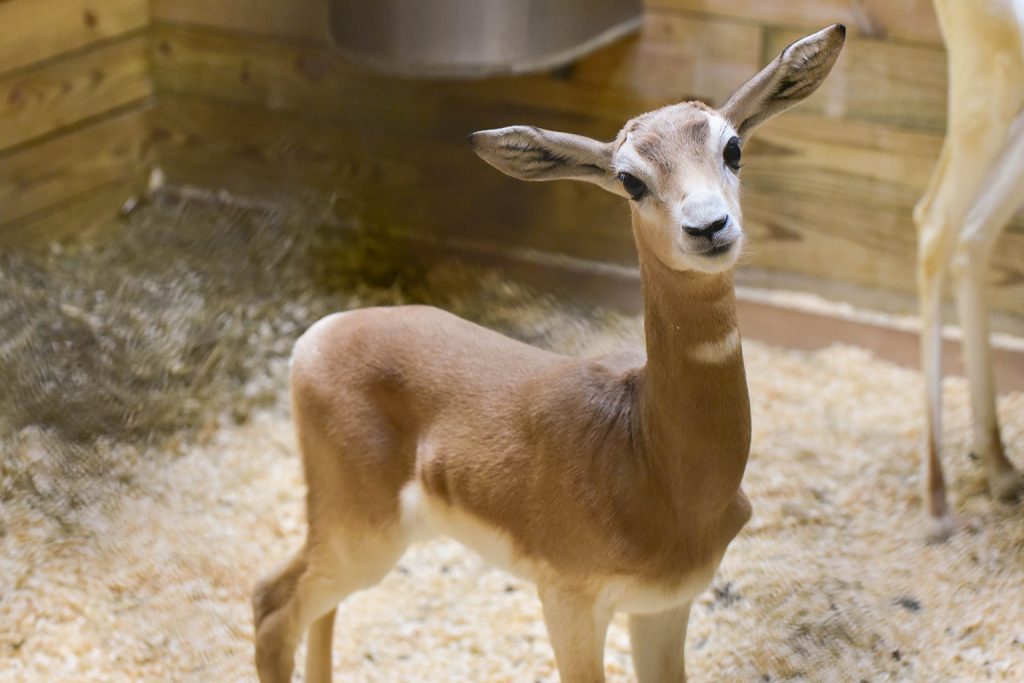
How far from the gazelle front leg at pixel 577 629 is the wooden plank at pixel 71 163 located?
2.07 metres

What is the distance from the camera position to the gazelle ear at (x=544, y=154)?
1.36 m

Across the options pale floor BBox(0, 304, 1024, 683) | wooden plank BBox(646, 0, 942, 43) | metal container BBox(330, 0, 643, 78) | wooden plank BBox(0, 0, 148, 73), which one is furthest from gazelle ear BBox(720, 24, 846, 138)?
wooden plank BBox(0, 0, 148, 73)

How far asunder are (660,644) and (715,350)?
1.59ft

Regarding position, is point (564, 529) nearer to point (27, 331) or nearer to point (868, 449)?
point (868, 449)

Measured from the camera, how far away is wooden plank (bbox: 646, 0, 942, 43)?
2.75 m

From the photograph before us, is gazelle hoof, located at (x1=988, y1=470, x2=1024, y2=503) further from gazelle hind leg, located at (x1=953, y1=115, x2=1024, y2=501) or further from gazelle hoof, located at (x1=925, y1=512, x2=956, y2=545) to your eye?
gazelle hoof, located at (x1=925, y1=512, x2=956, y2=545)

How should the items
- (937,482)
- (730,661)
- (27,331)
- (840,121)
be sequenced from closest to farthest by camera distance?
1. (730,661)
2. (937,482)
3. (27,331)
4. (840,121)

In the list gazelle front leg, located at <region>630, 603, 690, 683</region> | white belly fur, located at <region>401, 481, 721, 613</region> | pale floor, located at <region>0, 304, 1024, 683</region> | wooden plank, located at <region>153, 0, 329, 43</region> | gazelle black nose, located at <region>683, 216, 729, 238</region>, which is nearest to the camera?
Answer: gazelle black nose, located at <region>683, 216, 729, 238</region>

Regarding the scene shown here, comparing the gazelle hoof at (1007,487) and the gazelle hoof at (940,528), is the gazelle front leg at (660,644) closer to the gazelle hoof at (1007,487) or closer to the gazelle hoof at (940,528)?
the gazelle hoof at (940,528)

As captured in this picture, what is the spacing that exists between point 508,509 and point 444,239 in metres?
1.69

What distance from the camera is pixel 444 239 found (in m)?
3.16

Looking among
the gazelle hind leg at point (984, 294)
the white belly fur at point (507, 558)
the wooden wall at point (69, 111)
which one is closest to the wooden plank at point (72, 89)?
the wooden wall at point (69, 111)

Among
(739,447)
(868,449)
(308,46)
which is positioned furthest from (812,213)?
(739,447)

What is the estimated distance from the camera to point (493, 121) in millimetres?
3125
